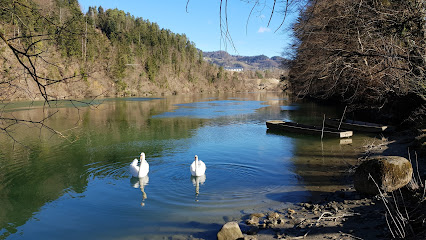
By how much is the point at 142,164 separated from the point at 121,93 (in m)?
69.2

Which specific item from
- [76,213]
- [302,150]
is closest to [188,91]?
[302,150]

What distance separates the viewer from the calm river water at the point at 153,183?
765 centimetres

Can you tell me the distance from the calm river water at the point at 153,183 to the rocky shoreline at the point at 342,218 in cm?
72

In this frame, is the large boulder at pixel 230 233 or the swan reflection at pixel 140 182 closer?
the large boulder at pixel 230 233

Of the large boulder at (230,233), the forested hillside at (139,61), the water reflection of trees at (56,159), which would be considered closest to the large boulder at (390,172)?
the large boulder at (230,233)

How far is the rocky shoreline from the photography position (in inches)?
225

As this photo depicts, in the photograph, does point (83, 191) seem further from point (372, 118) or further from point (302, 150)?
point (372, 118)

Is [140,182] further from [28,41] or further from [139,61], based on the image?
[139,61]

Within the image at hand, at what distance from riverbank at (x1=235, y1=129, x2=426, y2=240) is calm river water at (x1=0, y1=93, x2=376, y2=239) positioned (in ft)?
2.28

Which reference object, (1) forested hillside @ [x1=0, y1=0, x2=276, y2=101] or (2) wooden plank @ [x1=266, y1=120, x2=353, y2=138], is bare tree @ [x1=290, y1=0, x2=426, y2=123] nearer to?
(2) wooden plank @ [x1=266, y1=120, x2=353, y2=138]

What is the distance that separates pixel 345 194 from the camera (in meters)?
8.68

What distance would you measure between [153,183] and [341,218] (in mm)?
6246

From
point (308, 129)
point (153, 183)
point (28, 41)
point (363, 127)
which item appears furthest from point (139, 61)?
point (28, 41)

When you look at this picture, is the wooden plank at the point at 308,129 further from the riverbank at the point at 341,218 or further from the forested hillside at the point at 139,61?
the forested hillside at the point at 139,61
